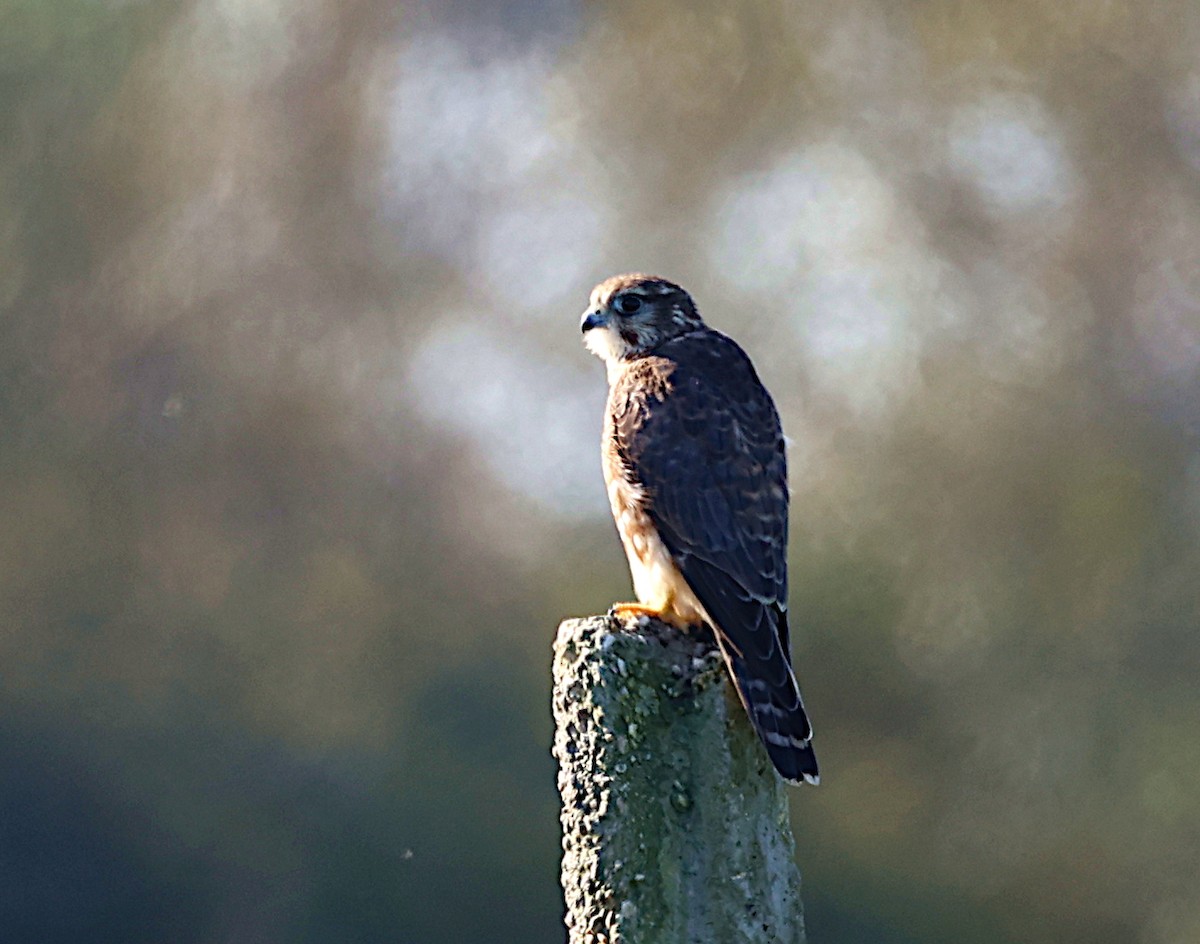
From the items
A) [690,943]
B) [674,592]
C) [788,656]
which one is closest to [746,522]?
[674,592]

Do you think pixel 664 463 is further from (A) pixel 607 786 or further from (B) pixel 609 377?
(A) pixel 607 786

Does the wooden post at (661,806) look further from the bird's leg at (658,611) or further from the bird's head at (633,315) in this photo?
the bird's head at (633,315)

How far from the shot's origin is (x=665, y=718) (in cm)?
204

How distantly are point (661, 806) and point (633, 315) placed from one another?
1773mm

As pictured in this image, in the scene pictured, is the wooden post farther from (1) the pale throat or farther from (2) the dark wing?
(1) the pale throat

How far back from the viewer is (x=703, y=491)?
9.46 feet

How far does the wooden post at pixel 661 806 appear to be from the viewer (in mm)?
1939

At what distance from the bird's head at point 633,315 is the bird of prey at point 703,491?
3.0 inches

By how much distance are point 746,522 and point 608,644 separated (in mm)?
835

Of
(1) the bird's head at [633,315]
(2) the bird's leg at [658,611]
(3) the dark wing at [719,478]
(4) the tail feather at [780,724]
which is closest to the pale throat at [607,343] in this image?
(1) the bird's head at [633,315]

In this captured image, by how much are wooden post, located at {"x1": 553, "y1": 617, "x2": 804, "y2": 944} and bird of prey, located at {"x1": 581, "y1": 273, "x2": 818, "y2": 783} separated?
0.86 feet

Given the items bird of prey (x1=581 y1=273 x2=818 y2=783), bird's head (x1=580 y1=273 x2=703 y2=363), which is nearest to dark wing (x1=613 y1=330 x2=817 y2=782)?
bird of prey (x1=581 y1=273 x2=818 y2=783)

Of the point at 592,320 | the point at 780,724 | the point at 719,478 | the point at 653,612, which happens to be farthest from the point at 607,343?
the point at 780,724

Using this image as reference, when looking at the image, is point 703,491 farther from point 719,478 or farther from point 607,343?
point 607,343
